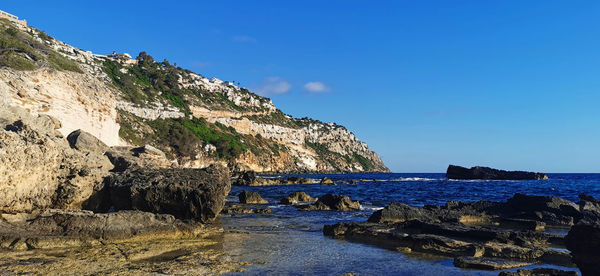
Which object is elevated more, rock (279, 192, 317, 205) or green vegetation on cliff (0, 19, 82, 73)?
green vegetation on cliff (0, 19, 82, 73)

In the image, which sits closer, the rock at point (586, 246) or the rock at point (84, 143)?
the rock at point (586, 246)

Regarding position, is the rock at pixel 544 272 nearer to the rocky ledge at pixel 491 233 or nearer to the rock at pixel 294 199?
the rocky ledge at pixel 491 233

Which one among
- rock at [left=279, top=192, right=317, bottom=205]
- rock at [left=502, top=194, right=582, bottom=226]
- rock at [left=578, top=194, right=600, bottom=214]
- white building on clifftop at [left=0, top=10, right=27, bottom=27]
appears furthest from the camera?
white building on clifftop at [left=0, top=10, right=27, bottom=27]

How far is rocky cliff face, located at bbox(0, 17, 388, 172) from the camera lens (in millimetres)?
31000

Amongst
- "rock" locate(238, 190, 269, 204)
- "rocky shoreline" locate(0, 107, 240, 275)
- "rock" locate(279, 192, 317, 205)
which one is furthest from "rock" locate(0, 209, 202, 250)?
"rock" locate(279, 192, 317, 205)

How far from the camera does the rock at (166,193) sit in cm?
1357

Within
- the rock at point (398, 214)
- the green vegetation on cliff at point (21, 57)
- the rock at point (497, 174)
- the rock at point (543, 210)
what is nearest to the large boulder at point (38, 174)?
the rock at point (398, 214)

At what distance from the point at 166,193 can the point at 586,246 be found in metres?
11.8

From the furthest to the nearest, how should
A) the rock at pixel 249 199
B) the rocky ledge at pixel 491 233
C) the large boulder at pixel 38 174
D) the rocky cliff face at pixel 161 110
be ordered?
the rocky cliff face at pixel 161 110
the rock at pixel 249 199
the large boulder at pixel 38 174
the rocky ledge at pixel 491 233

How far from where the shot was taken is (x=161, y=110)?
88.4m

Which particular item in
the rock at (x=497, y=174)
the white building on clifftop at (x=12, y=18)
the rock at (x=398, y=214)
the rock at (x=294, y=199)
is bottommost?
the rock at (x=398, y=214)

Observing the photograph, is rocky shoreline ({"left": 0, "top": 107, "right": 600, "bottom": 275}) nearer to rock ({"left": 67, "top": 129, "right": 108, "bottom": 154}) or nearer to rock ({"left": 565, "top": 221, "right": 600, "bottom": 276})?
rock ({"left": 565, "top": 221, "right": 600, "bottom": 276})

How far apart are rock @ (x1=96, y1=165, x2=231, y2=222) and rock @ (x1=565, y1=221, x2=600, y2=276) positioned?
10642 millimetres

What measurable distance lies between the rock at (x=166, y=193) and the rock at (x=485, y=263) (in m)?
8.57
